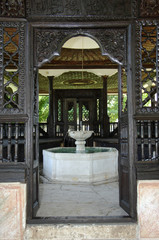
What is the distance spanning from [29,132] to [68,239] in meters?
1.38

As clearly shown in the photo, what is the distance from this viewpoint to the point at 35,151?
3.39 metres

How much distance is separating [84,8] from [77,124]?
338 inches

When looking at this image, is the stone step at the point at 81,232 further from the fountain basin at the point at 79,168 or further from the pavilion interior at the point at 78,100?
the pavilion interior at the point at 78,100

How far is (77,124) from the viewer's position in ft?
37.8

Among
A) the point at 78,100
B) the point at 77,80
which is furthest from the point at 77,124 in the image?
the point at 77,80

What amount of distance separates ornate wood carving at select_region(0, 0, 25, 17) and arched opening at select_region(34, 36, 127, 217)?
164 centimetres

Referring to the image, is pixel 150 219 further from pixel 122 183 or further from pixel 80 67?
pixel 80 67

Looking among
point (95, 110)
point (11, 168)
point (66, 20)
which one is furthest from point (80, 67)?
point (11, 168)

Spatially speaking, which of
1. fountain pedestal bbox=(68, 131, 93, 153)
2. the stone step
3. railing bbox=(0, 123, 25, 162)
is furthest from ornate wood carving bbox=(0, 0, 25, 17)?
fountain pedestal bbox=(68, 131, 93, 153)

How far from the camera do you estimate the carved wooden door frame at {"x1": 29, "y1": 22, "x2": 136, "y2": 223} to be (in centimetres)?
310

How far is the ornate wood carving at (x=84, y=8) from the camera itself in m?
3.08

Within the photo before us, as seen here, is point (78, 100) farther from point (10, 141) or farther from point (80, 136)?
point (10, 141)

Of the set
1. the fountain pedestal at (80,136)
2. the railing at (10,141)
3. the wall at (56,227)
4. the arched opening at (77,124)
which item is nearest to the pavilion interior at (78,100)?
the arched opening at (77,124)

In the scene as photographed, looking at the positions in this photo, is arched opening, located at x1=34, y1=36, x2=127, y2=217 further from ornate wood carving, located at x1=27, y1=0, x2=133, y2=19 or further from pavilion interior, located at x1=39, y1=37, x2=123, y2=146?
ornate wood carving, located at x1=27, y1=0, x2=133, y2=19
